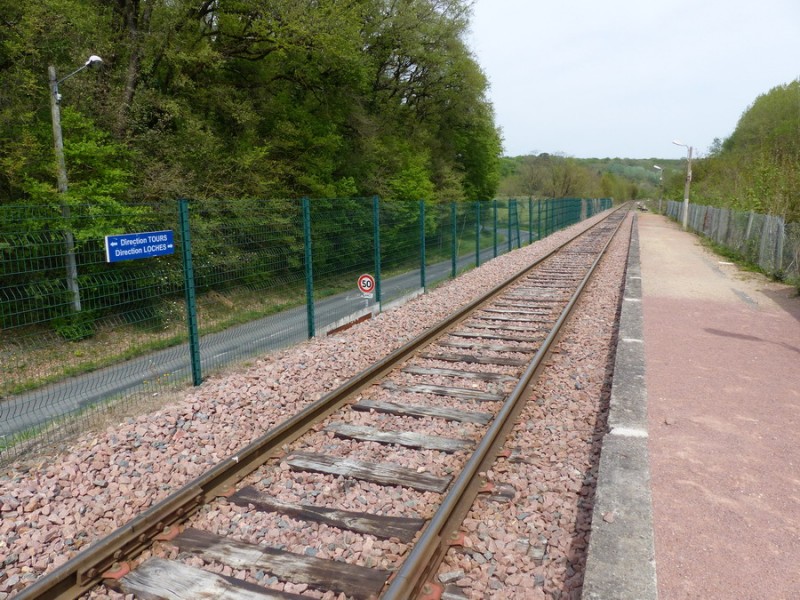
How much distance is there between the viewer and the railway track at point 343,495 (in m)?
3.05

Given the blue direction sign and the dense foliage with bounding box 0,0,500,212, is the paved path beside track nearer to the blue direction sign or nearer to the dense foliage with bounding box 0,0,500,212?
the blue direction sign

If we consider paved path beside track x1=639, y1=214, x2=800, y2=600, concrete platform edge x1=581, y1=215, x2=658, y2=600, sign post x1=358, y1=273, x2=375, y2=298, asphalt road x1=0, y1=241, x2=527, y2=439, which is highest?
sign post x1=358, y1=273, x2=375, y2=298

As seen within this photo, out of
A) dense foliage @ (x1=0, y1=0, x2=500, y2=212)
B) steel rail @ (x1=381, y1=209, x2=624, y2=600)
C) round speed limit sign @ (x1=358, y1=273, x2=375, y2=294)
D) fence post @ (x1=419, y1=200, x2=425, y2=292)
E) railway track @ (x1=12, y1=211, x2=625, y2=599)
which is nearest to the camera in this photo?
steel rail @ (x1=381, y1=209, x2=624, y2=600)

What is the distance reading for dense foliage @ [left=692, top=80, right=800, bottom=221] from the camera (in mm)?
17625

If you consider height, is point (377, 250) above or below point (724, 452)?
above

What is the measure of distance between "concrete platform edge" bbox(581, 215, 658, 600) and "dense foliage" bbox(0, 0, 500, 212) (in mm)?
11266

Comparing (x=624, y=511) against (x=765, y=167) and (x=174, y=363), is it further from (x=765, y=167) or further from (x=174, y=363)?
(x=765, y=167)

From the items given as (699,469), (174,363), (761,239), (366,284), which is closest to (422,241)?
(366,284)

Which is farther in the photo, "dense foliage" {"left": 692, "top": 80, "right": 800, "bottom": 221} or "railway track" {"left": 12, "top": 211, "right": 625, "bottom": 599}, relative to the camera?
"dense foliage" {"left": 692, "top": 80, "right": 800, "bottom": 221}

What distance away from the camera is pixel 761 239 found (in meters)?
17.7

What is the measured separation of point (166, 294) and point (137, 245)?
1474 millimetres

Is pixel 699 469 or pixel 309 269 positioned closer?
pixel 699 469

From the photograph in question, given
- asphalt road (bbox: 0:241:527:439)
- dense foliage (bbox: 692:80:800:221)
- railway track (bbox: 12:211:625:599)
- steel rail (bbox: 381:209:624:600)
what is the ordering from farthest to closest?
dense foliage (bbox: 692:80:800:221)
asphalt road (bbox: 0:241:527:439)
railway track (bbox: 12:211:625:599)
steel rail (bbox: 381:209:624:600)

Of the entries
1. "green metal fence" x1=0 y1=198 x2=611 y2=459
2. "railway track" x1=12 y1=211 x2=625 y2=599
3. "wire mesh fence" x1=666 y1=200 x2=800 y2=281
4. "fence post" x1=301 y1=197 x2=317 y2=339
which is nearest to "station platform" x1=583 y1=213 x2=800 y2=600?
"railway track" x1=12 y1=211 x2=625 y2=599
